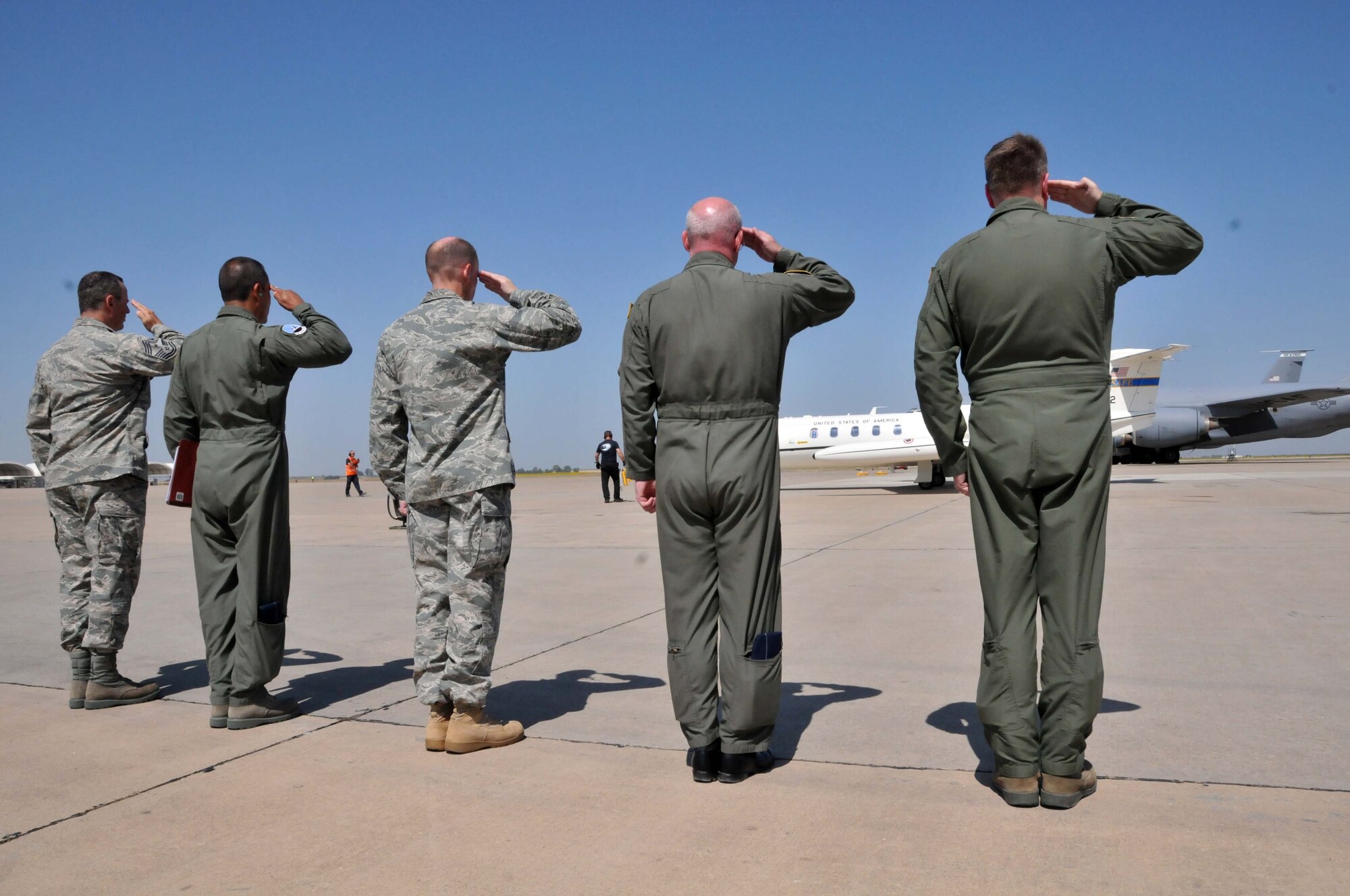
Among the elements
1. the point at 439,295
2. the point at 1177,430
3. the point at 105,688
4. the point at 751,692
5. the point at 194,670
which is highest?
the point at 1177,430

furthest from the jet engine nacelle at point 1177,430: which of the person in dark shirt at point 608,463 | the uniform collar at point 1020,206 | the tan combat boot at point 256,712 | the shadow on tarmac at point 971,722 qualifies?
the tan combat boot at point 256,712

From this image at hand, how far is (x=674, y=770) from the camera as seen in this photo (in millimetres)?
3041

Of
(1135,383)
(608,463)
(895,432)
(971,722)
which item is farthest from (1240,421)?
(971,722)

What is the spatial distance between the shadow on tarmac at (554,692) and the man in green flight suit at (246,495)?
37.1 inches

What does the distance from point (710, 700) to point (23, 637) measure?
5.27 meters

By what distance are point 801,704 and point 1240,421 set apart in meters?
48.4

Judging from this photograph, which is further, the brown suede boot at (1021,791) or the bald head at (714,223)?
the bald head at (714,223)

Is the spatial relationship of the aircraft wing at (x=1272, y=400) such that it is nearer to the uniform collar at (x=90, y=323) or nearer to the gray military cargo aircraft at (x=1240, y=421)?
the gray military cargo aircraft at (x=1240, y=421)

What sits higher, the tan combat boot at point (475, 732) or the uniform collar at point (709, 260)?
the uniform collar at point (709, 260)

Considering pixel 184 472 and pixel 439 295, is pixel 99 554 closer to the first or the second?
pixel 184 472

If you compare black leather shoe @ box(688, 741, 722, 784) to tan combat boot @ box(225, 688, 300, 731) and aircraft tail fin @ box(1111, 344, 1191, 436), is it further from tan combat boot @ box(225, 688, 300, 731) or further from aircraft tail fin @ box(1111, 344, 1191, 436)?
aircraft tail fin @ box(1111, 344, 1191, 436)

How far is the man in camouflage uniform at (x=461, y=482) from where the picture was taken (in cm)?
340

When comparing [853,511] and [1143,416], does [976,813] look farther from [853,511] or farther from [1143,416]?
[1143,416]

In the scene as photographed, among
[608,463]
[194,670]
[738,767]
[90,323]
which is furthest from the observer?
[608,463]
